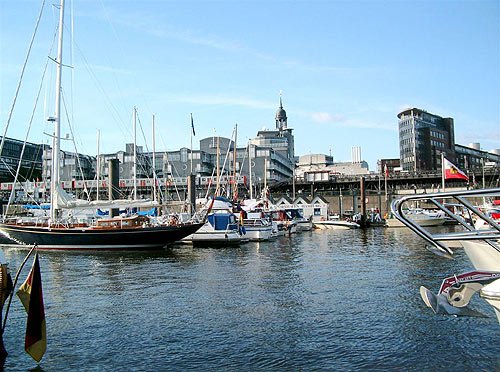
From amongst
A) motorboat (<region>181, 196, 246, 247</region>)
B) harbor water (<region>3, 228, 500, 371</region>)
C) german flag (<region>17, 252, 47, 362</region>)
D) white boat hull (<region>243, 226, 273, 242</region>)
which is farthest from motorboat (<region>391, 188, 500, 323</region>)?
white boat hull (<region>243, 226, 273, 242</region>)

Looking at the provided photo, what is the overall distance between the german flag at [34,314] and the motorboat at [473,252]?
851 cm

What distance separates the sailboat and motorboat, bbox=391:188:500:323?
29809 millimetres

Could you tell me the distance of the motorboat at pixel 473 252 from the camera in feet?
36.5

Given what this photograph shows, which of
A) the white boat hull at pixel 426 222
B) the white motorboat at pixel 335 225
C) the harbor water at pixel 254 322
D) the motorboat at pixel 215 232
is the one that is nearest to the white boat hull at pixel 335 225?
the white motorboat at pixel 335 225

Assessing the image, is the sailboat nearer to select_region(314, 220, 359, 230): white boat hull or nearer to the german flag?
the german flag

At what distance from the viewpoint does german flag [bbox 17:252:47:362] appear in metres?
11.8

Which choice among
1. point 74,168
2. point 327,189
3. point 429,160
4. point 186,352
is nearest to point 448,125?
point 429,160

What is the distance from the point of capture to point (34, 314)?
38.9 feet

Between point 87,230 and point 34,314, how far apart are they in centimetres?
2946

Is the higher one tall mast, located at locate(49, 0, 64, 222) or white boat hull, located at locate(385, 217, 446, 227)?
tall mast, located at locate(49, 0, 64, 222)

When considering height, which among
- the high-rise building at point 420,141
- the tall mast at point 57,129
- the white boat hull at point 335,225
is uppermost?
the high-rise building at point 420,141

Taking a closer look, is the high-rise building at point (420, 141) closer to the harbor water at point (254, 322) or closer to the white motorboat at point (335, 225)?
the white motorboat at point (335, 225)

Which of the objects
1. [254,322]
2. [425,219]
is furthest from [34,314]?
[425,219]

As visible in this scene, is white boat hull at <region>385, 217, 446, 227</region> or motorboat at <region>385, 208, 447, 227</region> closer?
motorboat at <region>385, 208, 447, 227</region>
